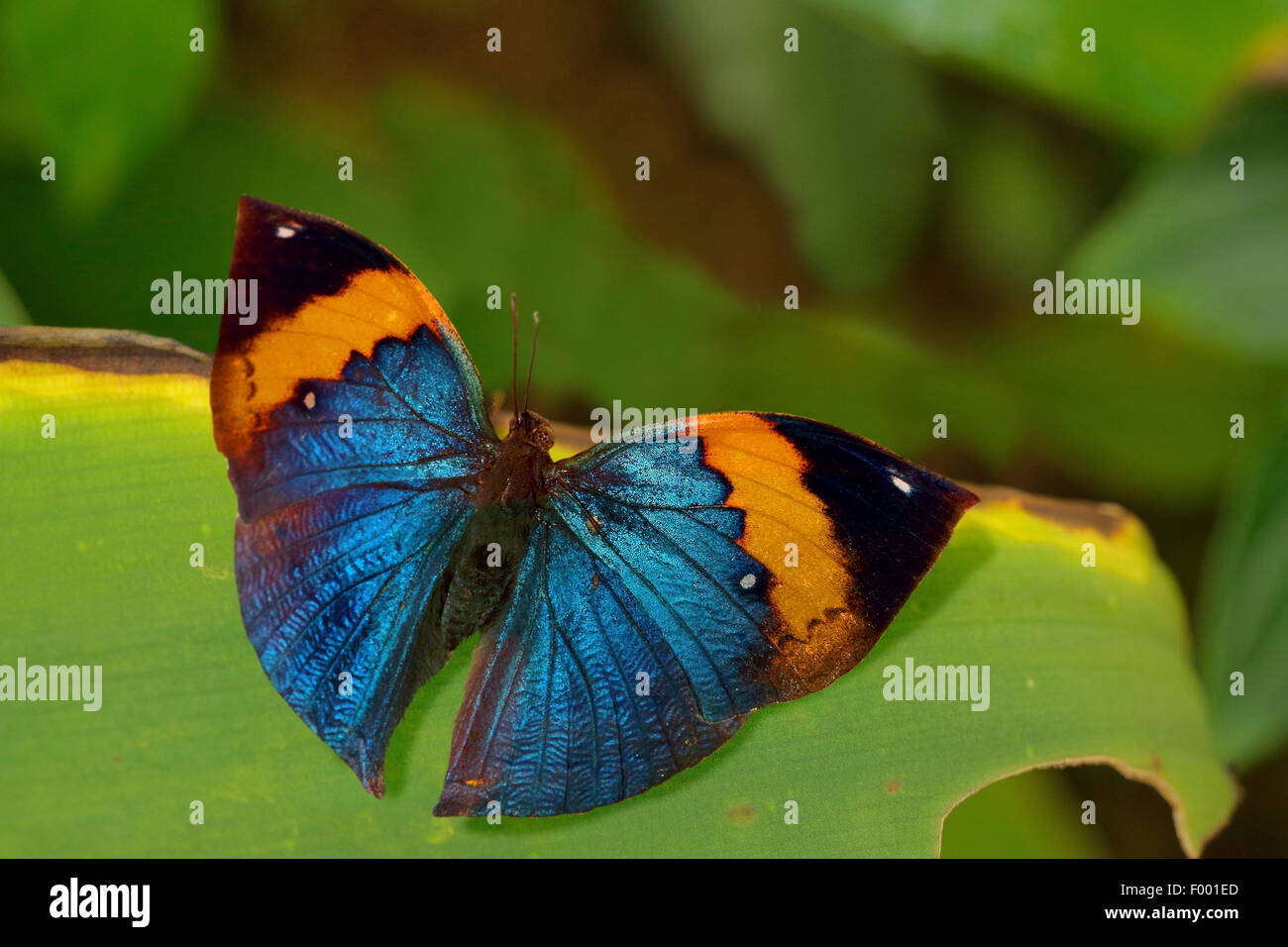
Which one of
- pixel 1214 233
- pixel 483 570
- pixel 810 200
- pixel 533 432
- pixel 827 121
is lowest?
pixel 483 570

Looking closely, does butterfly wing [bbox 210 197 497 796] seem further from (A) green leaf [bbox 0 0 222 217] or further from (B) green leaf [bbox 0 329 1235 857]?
(A) green leaf [bbox 0 0 222 217]

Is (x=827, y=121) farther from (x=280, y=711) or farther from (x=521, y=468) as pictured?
(x=280, y=711)

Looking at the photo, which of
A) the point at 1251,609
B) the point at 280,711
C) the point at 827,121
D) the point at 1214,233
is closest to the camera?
the point at 280,711

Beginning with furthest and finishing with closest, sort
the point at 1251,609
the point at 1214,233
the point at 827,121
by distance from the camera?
the point at 827,121 < the point at 1214,233 < the point at 1251,609

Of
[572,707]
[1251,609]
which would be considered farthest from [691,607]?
[1251,609]

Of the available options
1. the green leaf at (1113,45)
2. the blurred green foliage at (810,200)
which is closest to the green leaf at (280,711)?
the blurred green foliage at (810,200)

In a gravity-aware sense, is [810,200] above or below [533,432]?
above

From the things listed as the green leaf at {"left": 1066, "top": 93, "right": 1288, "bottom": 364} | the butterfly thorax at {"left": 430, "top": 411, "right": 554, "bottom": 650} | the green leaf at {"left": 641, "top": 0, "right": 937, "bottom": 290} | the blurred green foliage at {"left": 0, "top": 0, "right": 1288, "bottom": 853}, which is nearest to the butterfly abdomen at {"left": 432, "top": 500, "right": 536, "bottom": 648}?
the butterfly thorax at {"left": 430, "top": 411, "right": 554, "bottom": 650}
